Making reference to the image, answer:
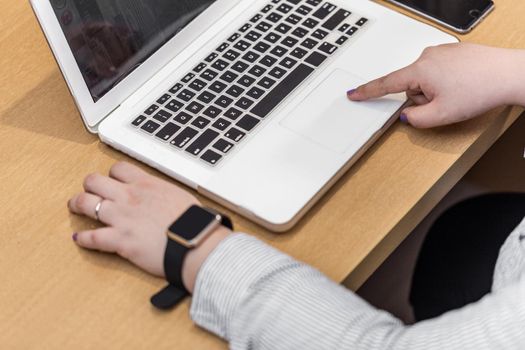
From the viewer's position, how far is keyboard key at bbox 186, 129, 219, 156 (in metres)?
0.92

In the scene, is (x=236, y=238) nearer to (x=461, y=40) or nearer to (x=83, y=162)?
(x=83, y=162)

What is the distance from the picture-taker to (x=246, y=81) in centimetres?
97

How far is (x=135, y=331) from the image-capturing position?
32.0 inches

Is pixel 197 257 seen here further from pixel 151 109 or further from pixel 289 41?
pixel 289 41

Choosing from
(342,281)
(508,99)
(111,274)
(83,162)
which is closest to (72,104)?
(83,162)

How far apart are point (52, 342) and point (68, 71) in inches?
11.4

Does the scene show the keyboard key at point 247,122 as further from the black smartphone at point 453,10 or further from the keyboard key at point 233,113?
the black smartphone at point 453,10

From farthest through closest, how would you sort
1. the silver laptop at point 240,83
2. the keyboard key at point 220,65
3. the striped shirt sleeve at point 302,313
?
the keyboard key at point 220,65, the silver laptop at point 240,83, the striped shirt sleeve at point 302,313

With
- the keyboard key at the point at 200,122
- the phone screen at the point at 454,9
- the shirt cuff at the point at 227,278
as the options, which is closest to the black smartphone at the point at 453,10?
the phone screen at the point at 454,9

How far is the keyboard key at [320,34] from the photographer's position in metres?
1.01

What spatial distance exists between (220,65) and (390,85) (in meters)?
0.20

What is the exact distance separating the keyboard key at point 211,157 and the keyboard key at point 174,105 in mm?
75

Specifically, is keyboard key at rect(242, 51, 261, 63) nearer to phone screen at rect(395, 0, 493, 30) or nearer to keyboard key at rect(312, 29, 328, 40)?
keyboard key at rect(312, 29, 328, 40)

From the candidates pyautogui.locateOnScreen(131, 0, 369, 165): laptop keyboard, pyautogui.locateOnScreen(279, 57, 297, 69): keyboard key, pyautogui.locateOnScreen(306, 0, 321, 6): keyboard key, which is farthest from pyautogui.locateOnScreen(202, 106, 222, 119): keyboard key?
pyautogui.locateOnScreen(306, 0, 321, 6): keyboard key
